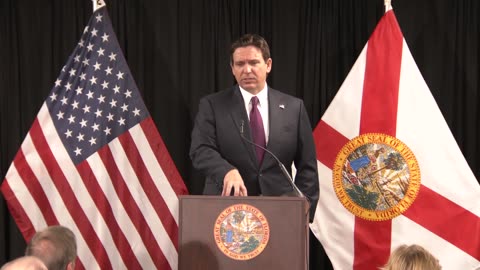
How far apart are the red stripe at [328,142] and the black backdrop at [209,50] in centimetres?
29

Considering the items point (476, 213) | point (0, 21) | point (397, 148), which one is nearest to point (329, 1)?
point (397, 148)

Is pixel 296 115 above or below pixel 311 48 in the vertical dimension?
below

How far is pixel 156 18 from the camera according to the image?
12.7 feet

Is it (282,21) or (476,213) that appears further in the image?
(282,21)

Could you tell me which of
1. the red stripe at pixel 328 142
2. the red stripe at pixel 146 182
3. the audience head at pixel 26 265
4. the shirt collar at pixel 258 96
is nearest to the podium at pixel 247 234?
the audience head at pixel 26 265

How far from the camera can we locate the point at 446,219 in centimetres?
341

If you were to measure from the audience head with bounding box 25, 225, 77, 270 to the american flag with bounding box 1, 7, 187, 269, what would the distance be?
4.34ft

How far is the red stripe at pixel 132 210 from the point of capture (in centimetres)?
348

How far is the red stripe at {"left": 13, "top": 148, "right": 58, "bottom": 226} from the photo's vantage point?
3.39 metres

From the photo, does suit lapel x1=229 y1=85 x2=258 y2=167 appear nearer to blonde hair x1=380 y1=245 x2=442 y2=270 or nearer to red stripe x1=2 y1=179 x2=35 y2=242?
blonde hair x1=380 y1=245 x2=442 y2=270

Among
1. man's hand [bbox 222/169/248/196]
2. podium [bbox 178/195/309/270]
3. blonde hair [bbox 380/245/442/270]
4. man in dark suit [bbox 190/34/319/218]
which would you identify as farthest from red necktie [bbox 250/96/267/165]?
blonde hair [bbox 380/245/442/270]

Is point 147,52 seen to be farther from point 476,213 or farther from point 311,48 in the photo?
point 476,213

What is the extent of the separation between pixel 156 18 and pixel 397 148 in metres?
1.69

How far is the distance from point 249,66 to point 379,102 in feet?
3.40
